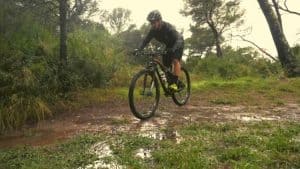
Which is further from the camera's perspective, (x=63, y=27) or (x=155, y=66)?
(x=63, y=27)

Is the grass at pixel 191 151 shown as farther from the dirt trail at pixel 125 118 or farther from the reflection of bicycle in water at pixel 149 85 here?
the reflection of bicycle in water at pixel 149 85

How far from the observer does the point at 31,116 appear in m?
7.74

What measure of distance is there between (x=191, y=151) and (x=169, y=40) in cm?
358

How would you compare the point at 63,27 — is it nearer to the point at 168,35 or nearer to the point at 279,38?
the point at 168,35

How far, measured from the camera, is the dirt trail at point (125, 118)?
6699 millimetres

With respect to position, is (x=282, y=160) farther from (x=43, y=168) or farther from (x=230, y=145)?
(x=43, y=168)

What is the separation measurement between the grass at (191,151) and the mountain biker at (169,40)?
2.19 meters

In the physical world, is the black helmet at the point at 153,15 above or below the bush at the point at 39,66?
above

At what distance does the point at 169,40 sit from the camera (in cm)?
827

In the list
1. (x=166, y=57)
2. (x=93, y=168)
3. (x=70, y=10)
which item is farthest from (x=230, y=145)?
(x=70, y=10)

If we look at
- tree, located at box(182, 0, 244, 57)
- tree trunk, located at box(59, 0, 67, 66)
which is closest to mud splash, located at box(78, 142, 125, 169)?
tree trunk, located at box(59, 0, 67, 66)

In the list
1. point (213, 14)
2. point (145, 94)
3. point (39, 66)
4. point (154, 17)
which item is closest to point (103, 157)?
point (145, 94)

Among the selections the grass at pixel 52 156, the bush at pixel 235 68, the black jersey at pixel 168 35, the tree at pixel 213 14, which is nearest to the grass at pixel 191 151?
the grass at pixel 52 156

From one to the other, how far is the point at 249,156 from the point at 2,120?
14.4 feet
